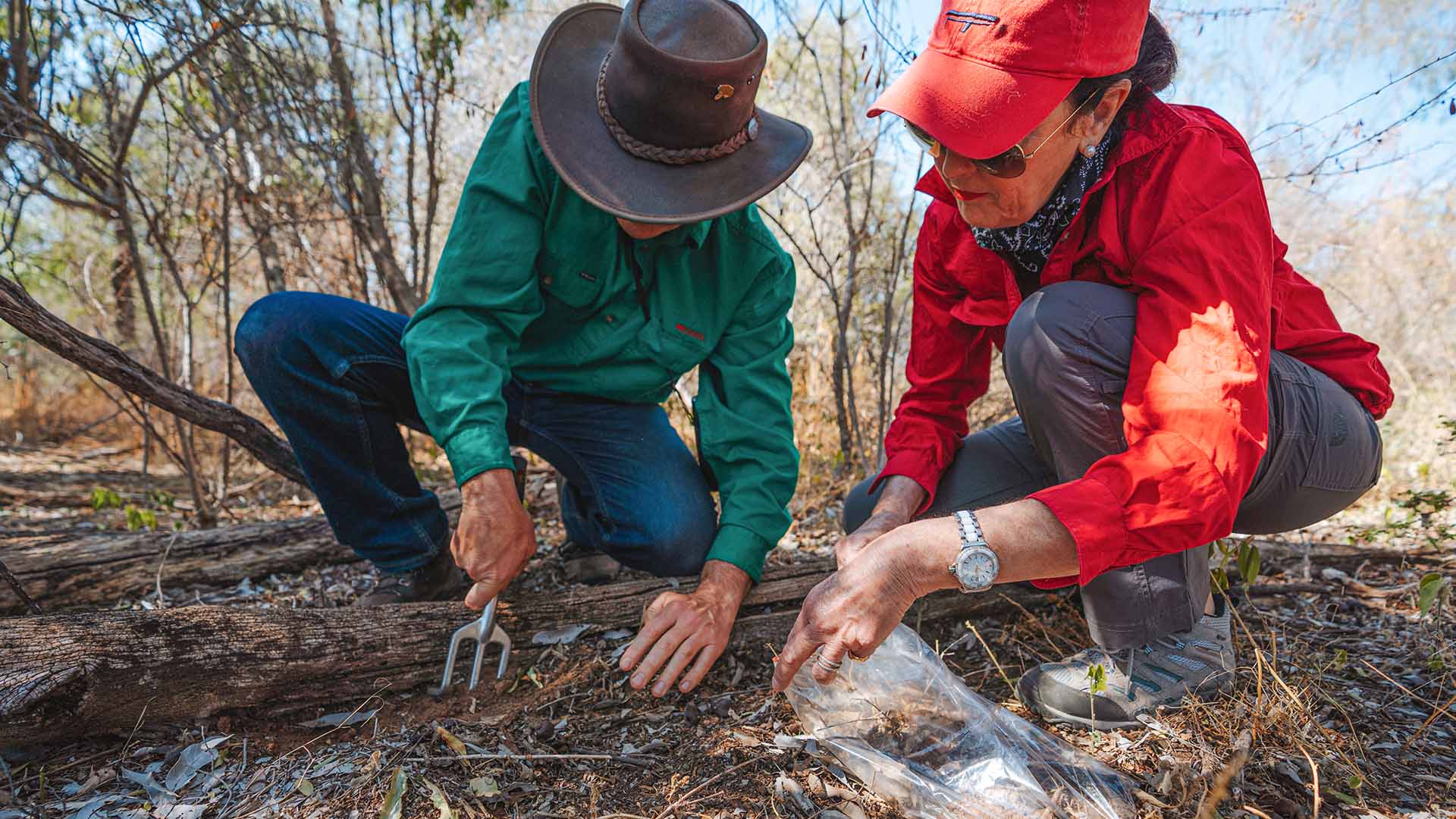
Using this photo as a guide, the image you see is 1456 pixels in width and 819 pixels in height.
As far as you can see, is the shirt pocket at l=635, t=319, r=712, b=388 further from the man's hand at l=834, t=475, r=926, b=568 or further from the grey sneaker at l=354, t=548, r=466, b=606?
the grey sneaker at l=354, t=548, r=466, b=606

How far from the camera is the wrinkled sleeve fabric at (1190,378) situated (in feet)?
3.87

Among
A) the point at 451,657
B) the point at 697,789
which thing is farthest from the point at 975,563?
the point at 451,657

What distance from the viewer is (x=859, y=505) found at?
2.12 metres

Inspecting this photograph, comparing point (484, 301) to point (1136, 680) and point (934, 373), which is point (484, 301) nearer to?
point (934, 373)

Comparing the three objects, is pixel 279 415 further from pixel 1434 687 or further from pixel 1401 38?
pixel 1401 38

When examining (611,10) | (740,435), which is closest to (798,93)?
(611,10)

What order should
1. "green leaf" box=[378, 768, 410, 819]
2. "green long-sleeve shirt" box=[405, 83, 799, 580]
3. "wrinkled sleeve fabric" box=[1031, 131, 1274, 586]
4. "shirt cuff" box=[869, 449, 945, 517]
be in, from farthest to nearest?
"shirt cuff" box=[869, 449, 945, 517] → "green long-sleeve shirt" box=[405, 83, 799, 580] → "green leaf" box=[378, 768, 410, 819] → "wrinkled sleeve fabric" box=[1031, 131, 1274, 586]

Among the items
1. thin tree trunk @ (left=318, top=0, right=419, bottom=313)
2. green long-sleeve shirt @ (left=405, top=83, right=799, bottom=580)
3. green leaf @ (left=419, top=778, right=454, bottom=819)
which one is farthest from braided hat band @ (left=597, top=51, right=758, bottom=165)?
thin tree trunk @ (left=318, top=0, right=419, bottom=313)

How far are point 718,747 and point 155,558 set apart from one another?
187 cm

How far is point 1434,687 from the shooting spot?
1.72 metres

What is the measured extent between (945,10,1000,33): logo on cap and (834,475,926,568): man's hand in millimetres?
A: 911

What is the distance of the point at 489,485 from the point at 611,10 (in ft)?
3.94

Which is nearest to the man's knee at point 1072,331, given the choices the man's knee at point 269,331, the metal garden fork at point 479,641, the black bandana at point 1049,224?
the black bandana at point 1049,224

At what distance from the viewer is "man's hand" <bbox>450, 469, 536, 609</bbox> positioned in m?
1.64
